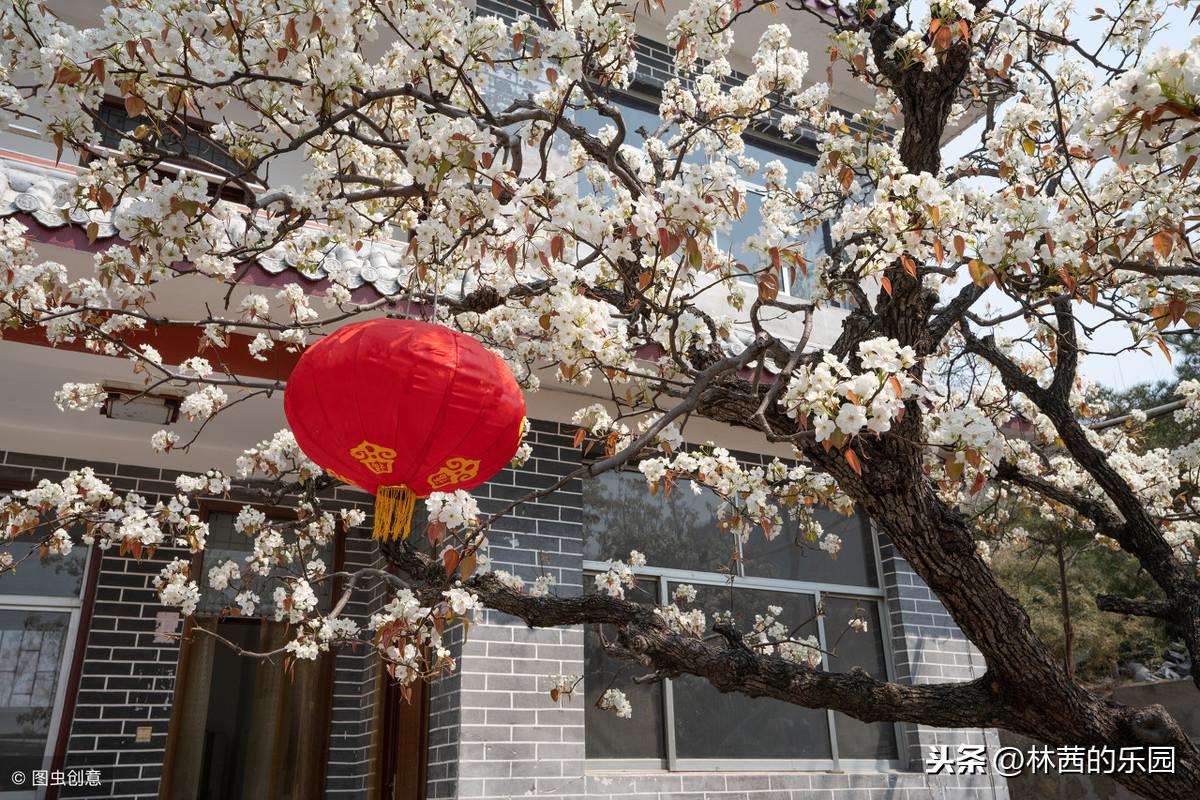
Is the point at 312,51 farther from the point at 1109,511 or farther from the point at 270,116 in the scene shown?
the point at 1109,511

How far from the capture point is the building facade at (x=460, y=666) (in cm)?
493

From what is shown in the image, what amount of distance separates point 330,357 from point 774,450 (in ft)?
15.7

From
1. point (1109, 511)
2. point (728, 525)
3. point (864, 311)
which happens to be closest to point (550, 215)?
point (864, 311)

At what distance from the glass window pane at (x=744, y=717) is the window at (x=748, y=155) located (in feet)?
7.42

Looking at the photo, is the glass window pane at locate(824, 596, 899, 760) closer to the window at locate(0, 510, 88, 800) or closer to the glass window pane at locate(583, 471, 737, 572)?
the glass window pane at locate(583, 471, 737, 572)

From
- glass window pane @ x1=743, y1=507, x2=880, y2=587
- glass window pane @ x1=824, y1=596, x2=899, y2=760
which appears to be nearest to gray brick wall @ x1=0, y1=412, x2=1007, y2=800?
glass window pane @ x1=824, y1=596, x2=899, y2=760

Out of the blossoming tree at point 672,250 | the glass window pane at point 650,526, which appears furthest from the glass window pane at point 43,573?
the glass window pane at point 650,526

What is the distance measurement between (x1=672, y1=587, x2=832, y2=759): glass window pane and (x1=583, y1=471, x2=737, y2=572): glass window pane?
0.27 m

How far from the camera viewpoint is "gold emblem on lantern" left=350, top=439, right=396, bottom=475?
2473 millimetres

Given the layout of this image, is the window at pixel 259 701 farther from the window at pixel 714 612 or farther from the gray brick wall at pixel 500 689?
the window at pixel 714 612

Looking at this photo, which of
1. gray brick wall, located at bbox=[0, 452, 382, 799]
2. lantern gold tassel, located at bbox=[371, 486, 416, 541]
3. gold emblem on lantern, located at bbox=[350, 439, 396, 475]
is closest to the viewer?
gold emblem on lantern, located at bbox=[350, 439, 396, 475]

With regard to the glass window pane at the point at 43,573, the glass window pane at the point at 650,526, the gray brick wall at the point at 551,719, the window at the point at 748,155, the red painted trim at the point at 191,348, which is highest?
the window at the point at 748,155

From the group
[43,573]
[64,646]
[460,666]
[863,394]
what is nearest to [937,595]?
[863,394]

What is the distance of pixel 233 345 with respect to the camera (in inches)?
204
